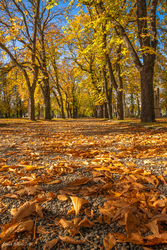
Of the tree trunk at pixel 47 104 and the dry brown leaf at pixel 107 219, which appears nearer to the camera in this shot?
the dry brown leaf at pixel 107 219

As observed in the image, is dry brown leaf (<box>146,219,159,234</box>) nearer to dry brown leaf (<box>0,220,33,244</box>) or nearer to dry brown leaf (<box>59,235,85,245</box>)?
dry brown leaf (<box>59,235,85,245</box>)

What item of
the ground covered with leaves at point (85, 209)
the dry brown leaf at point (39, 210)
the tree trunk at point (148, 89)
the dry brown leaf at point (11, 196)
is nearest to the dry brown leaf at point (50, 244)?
the ground covered with leaves at point (85, 209)

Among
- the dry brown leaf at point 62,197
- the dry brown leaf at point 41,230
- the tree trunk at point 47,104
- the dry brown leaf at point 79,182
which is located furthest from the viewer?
the tree trunk at point 47,104

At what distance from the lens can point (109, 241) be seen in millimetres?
1004

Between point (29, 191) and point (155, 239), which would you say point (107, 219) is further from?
point (29, 191)

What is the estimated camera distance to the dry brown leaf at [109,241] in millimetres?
968

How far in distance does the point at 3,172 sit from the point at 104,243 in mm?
1711

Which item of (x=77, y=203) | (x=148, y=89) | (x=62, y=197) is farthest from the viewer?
(x=148, y=89)

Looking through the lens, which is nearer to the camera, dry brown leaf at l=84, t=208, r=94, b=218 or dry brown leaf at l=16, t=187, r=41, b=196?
dry brown leaf at l=84, t=208, r=94, b=218

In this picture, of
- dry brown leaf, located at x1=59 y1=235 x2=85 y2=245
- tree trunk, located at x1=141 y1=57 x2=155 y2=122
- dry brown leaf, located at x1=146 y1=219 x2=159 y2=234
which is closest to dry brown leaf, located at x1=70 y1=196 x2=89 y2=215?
dry brown leaf, located at x1=59 y1=235 x2=85 y2=245

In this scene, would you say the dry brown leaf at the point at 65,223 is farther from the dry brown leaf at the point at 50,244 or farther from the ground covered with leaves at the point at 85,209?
the dry brown leaf at the point at 50,244

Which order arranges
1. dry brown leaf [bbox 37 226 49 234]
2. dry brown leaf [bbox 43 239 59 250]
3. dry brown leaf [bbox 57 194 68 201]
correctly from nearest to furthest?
1. dry brown leaf [bbox 43 239 59 250]
2. dry brown leaf [bbox 37 226 49 234]
3. dry brown leaf [bbox 57 194 68 201]

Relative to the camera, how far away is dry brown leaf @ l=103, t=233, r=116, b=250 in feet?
3.17

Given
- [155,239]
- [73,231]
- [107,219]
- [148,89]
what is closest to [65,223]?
[73,231]
